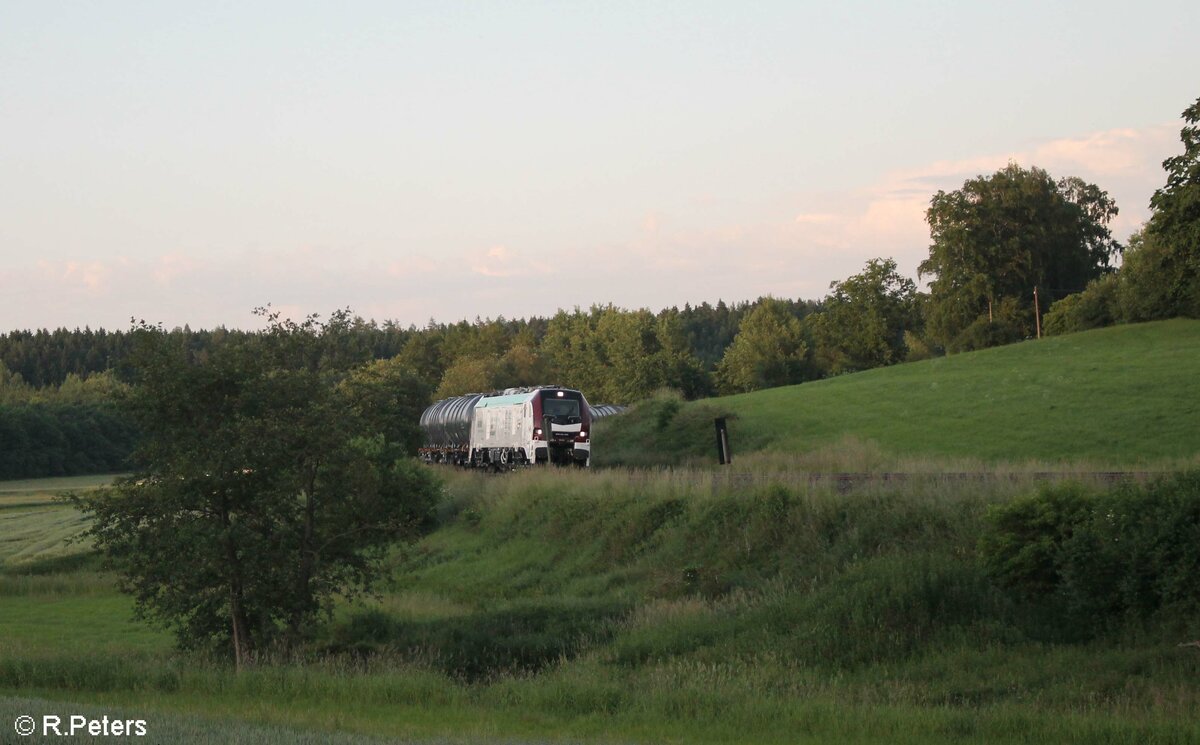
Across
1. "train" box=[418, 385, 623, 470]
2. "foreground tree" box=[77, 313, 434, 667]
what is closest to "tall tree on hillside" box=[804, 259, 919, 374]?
"train" box=[418, 385, 623, 470]

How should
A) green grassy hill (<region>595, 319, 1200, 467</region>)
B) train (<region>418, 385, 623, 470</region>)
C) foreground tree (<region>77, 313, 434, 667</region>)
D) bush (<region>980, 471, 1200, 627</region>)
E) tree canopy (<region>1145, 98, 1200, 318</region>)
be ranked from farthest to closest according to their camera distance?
train (<region>418, 385, 623, 470</region>) < green grassy hill (<region>595, 319, 1200, 467</region>) < tree canopy (<region>1145, 98, 1200, 318</region>) < foreground tree (<region>77, 313, 434, 667</region>) < bush (<region>980, 471, 1200, 627</region>)

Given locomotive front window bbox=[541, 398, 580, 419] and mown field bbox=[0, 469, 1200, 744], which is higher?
locomotive front window bbox=[541, 398, 580, 419]

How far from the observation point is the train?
4625cm

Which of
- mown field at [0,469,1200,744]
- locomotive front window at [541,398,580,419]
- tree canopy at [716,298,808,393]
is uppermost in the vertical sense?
tree canopy at [716,298,808,393]

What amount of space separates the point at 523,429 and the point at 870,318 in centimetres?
6226

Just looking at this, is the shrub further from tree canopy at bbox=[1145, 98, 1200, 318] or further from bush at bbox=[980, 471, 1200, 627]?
tree canopy at bbox=[1145, 98, 1200, 318]

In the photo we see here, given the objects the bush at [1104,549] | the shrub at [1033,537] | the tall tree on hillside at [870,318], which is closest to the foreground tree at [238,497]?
the shrub at [1033,537]

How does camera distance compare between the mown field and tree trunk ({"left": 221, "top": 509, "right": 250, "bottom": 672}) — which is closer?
the mown field

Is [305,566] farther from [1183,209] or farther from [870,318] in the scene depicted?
[870,318]

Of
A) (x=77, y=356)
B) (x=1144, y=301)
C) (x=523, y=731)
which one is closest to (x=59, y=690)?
(x=523, y=731)

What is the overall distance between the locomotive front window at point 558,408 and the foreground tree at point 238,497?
23547 millimetres

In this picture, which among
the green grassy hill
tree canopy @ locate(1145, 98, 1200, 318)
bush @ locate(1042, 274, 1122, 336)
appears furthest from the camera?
bush @ locate(1042, 274, 1122, 336)

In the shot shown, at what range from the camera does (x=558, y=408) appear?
4662 centimetres

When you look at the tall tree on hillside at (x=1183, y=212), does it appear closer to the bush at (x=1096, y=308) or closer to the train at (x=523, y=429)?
the train at (x=523, y=429)
